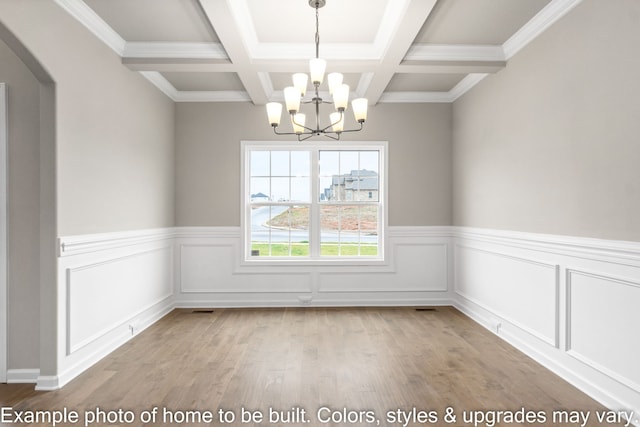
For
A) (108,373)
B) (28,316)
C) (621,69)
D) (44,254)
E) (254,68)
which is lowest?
(108,373)

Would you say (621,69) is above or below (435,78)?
below

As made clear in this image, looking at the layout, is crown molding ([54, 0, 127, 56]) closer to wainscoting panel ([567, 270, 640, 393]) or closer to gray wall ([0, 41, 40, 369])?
gray wall ([0, 41, 40, 369])

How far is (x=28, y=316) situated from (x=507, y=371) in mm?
3571

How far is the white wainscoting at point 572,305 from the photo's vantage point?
2.58 metres

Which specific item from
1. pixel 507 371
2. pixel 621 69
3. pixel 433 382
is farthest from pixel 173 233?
pixel 621 69

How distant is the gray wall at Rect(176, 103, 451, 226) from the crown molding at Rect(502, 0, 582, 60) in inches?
66.2

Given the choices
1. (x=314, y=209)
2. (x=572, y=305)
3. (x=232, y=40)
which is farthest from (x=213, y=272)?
(x=572, y=305)

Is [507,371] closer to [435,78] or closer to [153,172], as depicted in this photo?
[435,78]

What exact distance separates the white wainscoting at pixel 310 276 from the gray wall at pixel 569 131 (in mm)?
1097

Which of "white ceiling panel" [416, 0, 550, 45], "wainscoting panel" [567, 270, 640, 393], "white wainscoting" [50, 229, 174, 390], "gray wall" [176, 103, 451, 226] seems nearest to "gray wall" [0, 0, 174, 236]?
"white wainscoting" [50, 229, 174, 390]

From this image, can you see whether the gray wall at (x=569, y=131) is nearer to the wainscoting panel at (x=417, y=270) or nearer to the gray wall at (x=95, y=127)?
the wainscoting panel at (x=417, y=270)

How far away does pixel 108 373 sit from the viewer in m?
3.23

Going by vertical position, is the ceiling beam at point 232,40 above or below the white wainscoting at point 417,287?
above

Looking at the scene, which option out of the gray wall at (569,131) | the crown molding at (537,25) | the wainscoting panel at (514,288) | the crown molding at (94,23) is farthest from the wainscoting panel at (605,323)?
the crown molding at (94,23)
